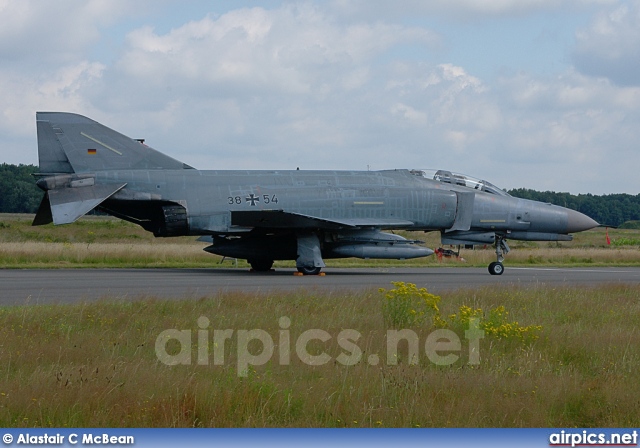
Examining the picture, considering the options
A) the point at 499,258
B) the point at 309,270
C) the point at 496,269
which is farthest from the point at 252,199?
the point at 499,258

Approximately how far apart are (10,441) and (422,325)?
655cm

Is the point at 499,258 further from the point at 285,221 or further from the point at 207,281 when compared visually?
the point at 207,281

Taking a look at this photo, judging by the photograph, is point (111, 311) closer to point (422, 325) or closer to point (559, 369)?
point (422, 325)

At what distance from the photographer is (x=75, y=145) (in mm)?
23516

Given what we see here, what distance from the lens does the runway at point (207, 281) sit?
1633 cm

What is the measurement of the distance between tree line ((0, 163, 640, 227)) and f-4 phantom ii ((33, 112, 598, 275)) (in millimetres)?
59947

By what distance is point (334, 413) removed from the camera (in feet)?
23.1

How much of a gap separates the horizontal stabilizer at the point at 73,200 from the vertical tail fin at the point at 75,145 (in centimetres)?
73

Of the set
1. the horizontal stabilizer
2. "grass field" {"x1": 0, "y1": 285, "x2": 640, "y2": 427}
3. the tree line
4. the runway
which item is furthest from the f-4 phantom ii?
the tree line

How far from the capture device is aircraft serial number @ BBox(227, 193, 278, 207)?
24.1 m

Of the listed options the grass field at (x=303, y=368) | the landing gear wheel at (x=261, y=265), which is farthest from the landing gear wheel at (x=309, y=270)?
the grass field at (x=303, y=368)

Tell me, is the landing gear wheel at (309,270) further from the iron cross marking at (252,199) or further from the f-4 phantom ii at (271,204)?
the iron cross marking at (252,199)

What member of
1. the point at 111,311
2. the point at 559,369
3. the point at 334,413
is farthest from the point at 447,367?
the point at 111,311

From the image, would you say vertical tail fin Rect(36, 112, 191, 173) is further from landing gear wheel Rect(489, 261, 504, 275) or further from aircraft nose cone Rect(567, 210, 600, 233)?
aircraft nose cone Rect(567, 210, 600, 233)
